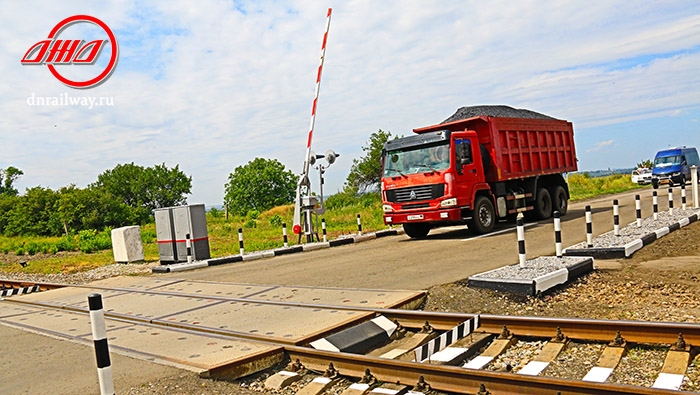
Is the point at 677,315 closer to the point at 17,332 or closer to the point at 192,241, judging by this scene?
the point at 17,332

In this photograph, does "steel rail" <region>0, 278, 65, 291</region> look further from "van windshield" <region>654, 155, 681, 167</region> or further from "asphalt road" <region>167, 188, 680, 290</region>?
"van windshield" <region>654, 155, 681, 167</region>

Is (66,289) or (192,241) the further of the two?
(192,241)

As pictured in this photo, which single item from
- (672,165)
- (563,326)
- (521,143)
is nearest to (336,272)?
(563,326)

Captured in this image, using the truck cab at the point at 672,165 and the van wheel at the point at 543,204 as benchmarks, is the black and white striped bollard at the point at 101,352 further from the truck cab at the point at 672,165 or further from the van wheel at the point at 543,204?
the truck cab at the point at 672,165

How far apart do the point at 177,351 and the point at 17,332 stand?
3.56 metres

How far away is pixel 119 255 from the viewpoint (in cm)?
1839

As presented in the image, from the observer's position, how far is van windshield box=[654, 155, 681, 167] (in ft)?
125

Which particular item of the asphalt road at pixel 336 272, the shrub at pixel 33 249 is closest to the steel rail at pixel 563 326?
the asphalt road at pixel 336 272

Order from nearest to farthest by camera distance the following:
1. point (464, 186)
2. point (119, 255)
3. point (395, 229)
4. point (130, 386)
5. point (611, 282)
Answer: point (130, 386) → point (611, 282) → point (464, 186) → point (119, 255) → point (395, 229)

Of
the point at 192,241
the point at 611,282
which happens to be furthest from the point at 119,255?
the point at 611,282

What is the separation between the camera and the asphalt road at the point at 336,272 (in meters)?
5.85

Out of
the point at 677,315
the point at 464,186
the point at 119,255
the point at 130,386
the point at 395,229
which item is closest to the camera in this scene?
the point at 130,386

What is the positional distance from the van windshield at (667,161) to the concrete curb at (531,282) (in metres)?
33.8

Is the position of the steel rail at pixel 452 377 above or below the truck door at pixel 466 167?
below
